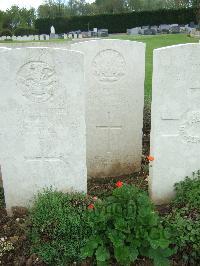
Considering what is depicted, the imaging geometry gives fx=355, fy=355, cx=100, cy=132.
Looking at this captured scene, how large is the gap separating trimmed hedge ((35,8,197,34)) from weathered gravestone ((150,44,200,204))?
109 feet

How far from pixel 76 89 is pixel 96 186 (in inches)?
72.0

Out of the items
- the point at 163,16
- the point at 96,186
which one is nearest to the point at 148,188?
the point at 96,186

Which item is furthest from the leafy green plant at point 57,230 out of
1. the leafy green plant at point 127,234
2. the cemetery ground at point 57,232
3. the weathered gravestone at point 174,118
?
the weathered gravestone at point 174,118

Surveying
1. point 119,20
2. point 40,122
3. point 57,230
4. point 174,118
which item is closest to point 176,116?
point 174,118

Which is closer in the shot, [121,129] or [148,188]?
[148,188]

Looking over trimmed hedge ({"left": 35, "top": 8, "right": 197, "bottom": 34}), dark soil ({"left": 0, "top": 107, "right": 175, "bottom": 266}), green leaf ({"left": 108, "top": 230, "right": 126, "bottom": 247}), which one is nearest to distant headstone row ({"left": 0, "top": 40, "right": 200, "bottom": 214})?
dark soil ({"left": 0, "top": 107, "right": 175, "bottom": 266})

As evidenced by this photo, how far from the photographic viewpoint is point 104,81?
4.98m

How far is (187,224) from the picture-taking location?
345 cm

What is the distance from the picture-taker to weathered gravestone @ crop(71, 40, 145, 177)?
4871mm

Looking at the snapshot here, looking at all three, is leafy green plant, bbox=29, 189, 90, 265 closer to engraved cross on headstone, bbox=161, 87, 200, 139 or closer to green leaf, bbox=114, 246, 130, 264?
green leaf, bbox=114, 246, 130, 264

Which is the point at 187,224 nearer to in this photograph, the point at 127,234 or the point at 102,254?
the point at 127,234

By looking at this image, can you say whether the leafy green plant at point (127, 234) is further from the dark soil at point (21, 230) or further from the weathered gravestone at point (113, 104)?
the weathered gravestone at point (113, 104)

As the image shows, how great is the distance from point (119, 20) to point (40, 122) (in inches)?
1487

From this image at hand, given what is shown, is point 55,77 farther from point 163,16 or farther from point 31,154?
point 163,16
